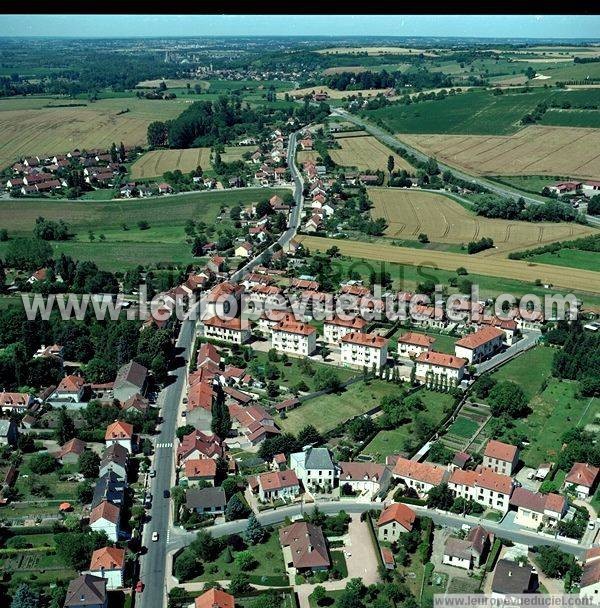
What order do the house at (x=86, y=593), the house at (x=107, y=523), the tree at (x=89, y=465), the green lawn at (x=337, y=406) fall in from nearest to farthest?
the house at (x=86, y=593) < the house at (x=107, y=523) < the tree at (x=89, y=465) < the green lawn at (x=337, y=406)

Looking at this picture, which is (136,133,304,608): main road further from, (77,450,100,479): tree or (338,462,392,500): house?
(338,462,392,500): house

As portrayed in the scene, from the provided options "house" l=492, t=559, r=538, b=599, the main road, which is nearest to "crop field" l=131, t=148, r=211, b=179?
the main road

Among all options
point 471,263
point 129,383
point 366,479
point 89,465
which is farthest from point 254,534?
point 471,263

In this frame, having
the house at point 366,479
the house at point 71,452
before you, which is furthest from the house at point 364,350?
the house at point 71,452

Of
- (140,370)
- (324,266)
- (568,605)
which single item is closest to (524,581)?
(568,605)

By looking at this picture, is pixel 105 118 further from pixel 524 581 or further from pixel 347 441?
pixel 524 581

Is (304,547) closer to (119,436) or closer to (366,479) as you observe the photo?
(366,479)

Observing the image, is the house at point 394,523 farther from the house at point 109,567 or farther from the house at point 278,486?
the house at point 109,567
